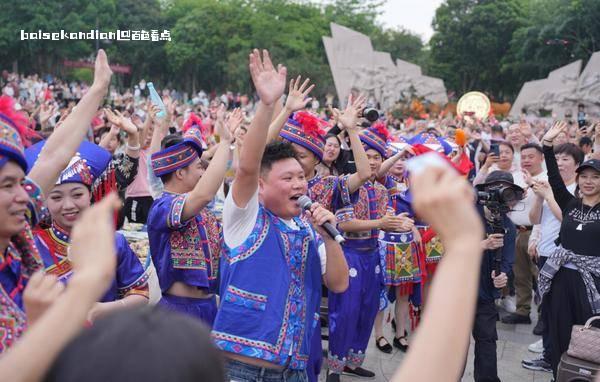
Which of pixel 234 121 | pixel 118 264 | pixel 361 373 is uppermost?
pixel 234 121

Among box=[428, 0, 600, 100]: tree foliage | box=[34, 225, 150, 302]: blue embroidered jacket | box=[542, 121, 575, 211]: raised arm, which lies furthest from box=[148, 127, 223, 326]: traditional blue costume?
box=[428, 0, 600, 100]: tree foliage

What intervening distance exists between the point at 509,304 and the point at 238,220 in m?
5.70

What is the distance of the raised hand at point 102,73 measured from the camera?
284 cm

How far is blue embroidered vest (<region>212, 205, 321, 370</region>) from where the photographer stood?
9.68 feet

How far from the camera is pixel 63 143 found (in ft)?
8.44

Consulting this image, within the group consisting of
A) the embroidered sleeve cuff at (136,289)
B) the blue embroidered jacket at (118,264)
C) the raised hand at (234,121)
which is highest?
the raised hand at (234,121)

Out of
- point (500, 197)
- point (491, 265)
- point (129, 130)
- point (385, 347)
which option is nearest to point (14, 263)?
point (129, 130)

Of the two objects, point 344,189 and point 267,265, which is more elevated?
point 344,189

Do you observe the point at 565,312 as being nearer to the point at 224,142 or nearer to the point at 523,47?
the point at 224,142

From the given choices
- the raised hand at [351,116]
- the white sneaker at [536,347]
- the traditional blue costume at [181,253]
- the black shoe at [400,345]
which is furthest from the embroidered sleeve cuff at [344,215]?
the white sneaker at [536,347]

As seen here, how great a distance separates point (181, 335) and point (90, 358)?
0.49 feet

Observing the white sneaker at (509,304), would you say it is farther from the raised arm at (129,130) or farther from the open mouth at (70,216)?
the open mouth at (70,216)

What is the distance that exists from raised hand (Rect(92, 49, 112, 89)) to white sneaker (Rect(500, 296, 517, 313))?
6.15 meters

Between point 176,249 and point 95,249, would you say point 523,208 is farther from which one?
point 95,249
